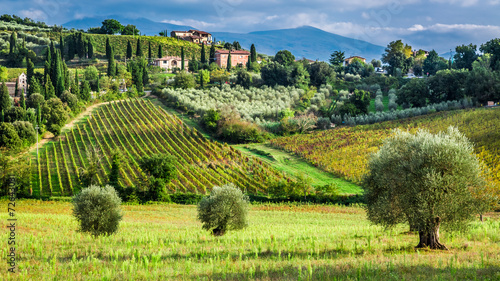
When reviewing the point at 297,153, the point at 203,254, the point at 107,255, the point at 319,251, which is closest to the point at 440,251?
the point at 319,251

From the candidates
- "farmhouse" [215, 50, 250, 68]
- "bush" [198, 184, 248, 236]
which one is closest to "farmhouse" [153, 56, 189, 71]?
"farmhouse" [215, 50, 250, 68]

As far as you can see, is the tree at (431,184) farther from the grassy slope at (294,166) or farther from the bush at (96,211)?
the grassy slope at (294,166)

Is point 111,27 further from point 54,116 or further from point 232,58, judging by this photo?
point 54,116

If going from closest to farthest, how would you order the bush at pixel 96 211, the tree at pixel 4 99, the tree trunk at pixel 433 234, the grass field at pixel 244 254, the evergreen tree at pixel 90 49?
the grass field at pixel 244 254 → the tree trunk at pixel 433 234 → the bush at pixel 96 211 → the tree at pixel 4 99 → the evergreen tree at pixel 90 49

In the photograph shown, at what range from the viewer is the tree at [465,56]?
4355 inches

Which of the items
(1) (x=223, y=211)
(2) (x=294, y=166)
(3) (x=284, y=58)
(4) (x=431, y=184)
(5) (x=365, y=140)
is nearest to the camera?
(4) (x=431, y=184)

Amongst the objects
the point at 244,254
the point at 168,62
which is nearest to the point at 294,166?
the point at 244,254

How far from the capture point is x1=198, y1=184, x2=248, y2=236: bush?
88.6 ft

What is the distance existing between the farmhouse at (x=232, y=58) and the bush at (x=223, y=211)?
10838 centimetres

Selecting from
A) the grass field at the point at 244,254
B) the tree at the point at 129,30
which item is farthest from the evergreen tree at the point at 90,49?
the grass field at the point at 244,254

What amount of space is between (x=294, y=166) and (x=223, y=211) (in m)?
31.4

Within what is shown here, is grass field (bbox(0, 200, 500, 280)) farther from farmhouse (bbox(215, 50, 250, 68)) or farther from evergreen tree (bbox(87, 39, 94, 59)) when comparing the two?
farmhouse (bbox(215, 50, 250, 68))

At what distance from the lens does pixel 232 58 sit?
137750mm

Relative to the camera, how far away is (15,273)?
17.3 meters
